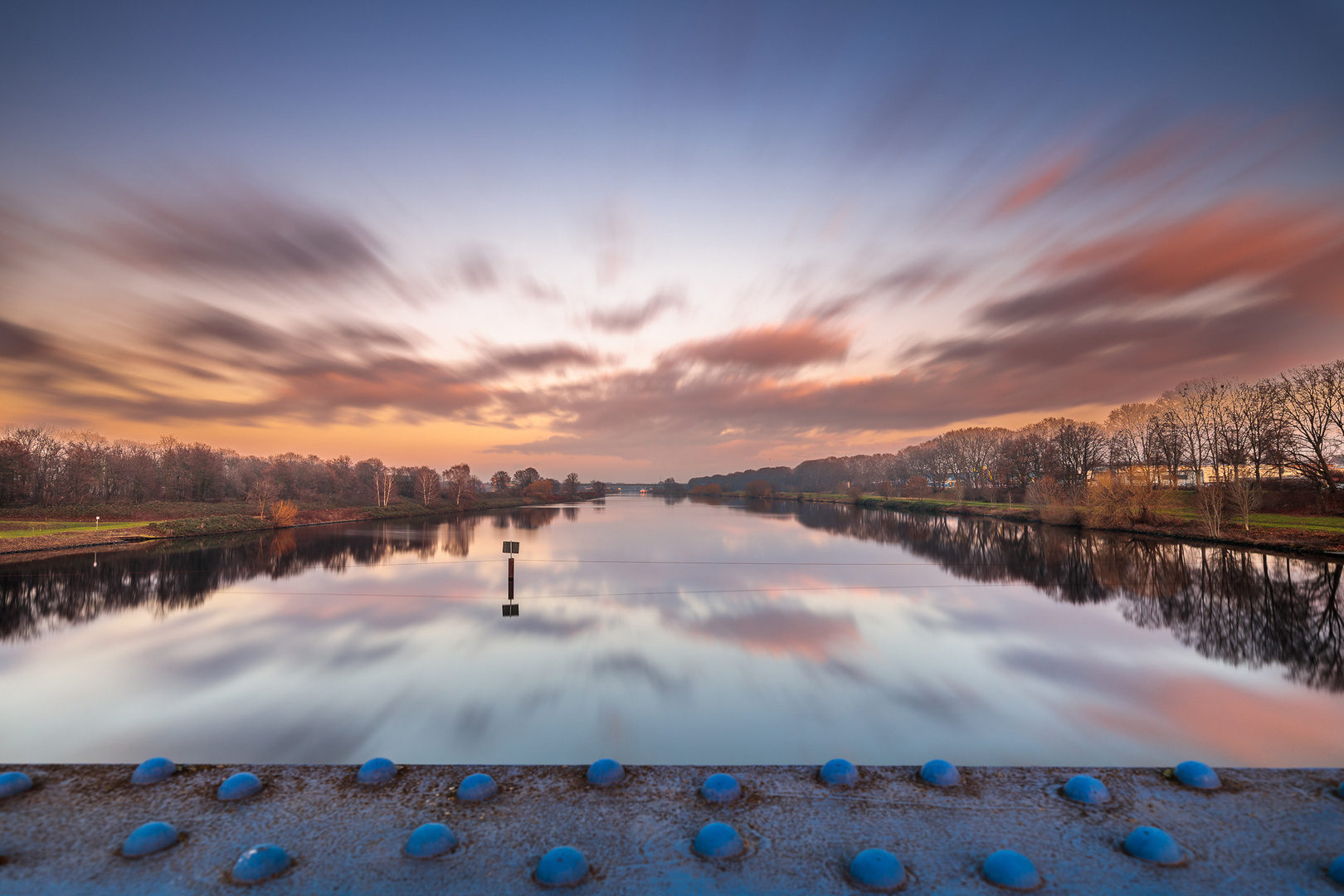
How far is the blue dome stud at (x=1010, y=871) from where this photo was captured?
11.1ft

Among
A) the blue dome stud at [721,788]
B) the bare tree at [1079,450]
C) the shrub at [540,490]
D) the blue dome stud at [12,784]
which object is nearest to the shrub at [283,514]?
the blue dome stud at [12,784]

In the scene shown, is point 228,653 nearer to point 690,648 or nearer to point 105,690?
point 105,690

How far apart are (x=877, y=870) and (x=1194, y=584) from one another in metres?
22.9

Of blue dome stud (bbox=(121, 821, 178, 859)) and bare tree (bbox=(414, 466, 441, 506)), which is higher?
bare tree (bbox=(414, 466, 441, 506))

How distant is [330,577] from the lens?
64.9ft

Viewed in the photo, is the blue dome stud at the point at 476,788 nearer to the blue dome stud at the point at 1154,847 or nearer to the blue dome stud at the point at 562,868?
the blue dome stud at the point at 562,868

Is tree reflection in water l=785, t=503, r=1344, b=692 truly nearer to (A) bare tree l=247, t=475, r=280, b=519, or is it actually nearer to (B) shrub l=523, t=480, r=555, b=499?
(A) bare tree l=247, t=475, r=280, b=519

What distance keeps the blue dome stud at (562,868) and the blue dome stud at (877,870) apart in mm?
1928

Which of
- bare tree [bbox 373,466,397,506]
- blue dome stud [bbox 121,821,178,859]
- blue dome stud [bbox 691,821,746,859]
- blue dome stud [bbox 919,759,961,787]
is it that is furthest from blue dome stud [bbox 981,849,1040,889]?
bare tree [bbox 373,466,397,506]

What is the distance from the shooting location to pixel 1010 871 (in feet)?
11.1

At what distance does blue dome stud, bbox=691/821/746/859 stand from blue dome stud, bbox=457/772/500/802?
195 centimetres

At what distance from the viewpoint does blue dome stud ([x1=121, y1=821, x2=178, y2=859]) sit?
148 inches

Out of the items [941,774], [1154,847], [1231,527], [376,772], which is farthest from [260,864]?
[1231,527]

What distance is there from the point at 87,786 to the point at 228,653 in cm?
731
